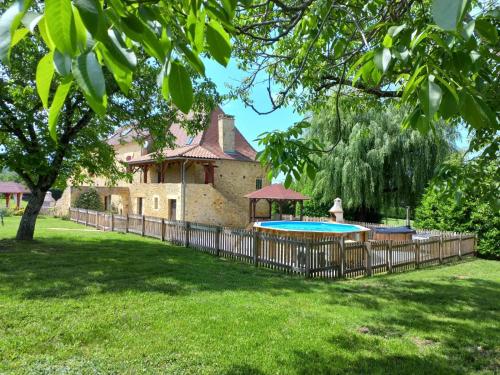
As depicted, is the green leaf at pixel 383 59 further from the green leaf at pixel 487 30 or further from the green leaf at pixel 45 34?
the green leaf at pixel 45 34

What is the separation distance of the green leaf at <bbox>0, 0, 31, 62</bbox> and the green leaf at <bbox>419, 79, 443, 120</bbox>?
109cm

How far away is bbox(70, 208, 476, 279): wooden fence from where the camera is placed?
37.7 feet

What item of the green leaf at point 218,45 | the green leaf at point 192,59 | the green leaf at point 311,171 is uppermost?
the green leaf at point 218,45

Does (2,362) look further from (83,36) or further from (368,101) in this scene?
(368,101)

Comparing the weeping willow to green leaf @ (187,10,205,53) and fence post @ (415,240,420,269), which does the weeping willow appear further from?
→ green leaf @ (187,10,205,53)

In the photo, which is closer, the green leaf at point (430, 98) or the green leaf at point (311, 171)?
the green leaf at point (430, 98)

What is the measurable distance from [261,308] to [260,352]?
2.08m

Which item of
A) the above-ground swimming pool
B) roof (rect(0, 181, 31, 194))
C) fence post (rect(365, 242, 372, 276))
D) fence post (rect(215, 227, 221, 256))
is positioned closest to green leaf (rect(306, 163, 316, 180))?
fence post (rect(365, 242, 372, 276))

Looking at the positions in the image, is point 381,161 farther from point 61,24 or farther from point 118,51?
point 61,24

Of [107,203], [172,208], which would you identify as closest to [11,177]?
[107,203]

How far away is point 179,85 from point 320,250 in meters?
10.7

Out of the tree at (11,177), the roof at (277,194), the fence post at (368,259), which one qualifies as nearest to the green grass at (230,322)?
the fence post at (368,259)

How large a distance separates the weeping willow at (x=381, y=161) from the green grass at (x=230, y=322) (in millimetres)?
12883

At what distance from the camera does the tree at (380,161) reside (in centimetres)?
2338
